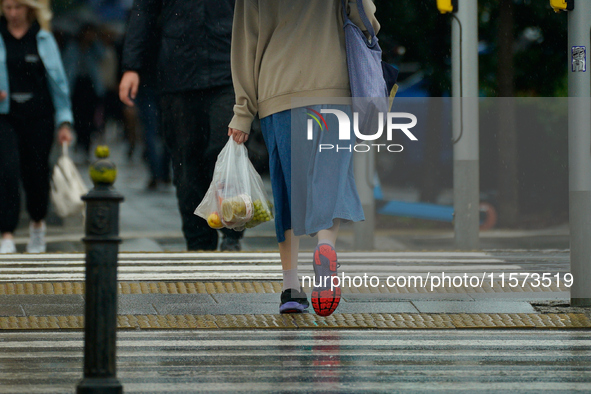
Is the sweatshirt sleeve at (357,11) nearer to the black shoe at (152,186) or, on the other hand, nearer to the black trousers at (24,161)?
the black trousers at (24,161)

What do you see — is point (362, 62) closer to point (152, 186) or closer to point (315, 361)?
point (315, 361)

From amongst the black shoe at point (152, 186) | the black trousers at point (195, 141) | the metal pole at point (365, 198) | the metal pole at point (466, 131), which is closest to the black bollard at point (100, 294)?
the black trousers at point (195, 141)

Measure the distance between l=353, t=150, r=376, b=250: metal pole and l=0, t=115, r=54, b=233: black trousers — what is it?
11.4ft

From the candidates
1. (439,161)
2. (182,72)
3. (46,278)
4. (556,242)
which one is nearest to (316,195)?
(46,278)

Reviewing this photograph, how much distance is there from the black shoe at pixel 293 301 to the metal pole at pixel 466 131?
454cm

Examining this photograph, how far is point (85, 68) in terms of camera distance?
14.8m

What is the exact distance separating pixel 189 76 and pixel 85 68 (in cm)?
674

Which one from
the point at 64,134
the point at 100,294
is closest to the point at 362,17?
the point at 100,294

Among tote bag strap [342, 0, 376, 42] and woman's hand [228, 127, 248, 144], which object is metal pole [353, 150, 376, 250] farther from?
tote bag strap [342, 0, 376, 42]

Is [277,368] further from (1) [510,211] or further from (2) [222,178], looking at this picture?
(1) [510,211]

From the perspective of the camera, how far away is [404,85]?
18328 mm

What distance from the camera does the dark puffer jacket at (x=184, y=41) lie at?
8.27 metres

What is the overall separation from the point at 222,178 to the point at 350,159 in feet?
2.31

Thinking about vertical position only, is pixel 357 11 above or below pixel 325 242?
above
